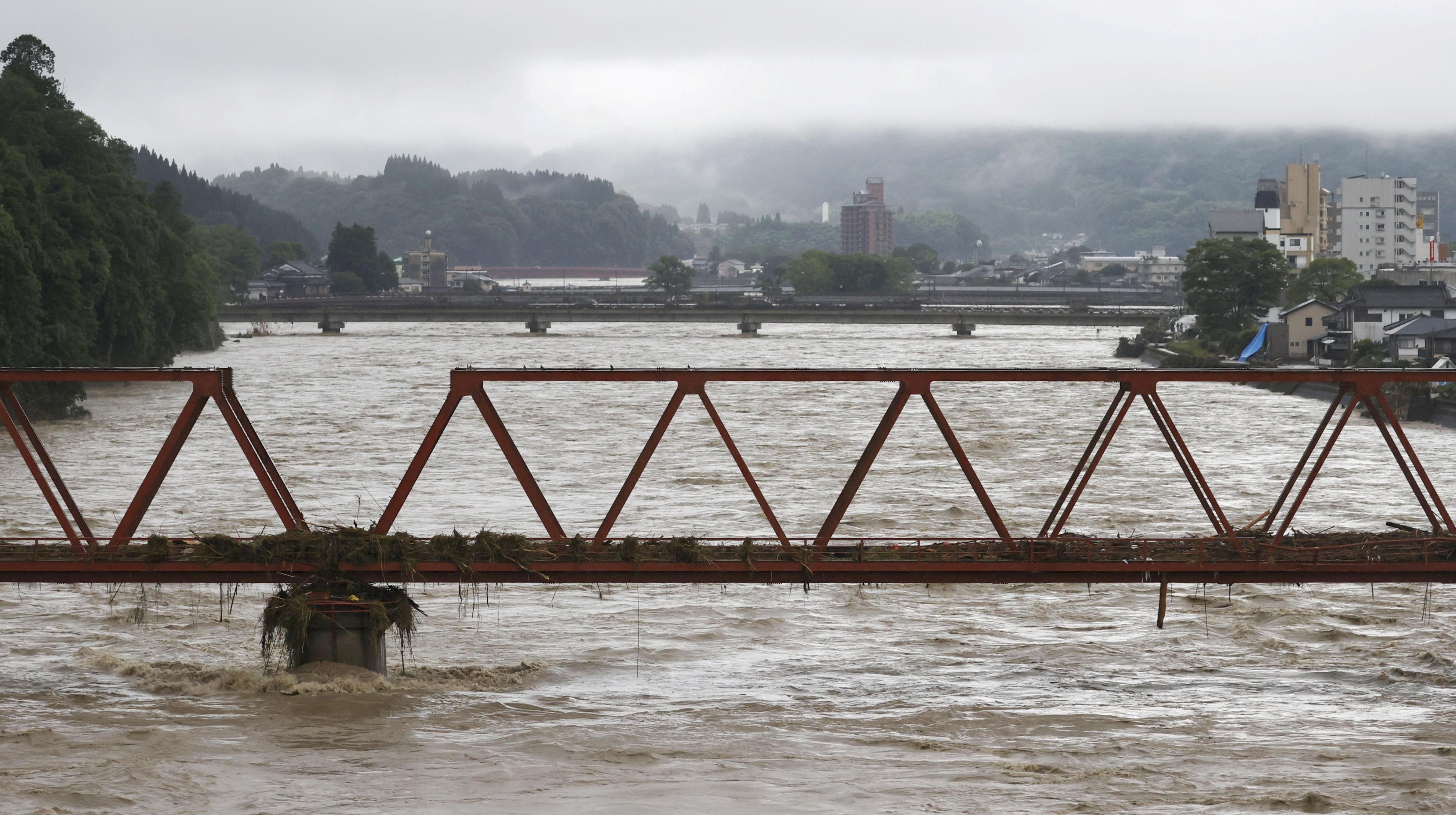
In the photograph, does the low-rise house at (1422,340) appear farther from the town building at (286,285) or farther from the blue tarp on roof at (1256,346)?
the town building at (286,285)

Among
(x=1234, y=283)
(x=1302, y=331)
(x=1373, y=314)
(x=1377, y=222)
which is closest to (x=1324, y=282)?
(x=1234, y=283)

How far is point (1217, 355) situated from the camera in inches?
3509

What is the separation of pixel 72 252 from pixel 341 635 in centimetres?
4548

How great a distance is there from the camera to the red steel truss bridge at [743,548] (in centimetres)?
1666

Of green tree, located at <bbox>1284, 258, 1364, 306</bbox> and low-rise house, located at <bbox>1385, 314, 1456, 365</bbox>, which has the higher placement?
green tree, located at <bbox>1284, 258, 1364, 306</bbox>

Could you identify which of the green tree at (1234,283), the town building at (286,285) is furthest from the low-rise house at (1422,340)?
the town building at (286,285)

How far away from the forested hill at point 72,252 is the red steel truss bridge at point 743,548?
118ft

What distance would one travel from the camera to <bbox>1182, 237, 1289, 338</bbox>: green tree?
97.1 metres

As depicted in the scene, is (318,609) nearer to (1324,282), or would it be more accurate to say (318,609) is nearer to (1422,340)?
(1422,340)

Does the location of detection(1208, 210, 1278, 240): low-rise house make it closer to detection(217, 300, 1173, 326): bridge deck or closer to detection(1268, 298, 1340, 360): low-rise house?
detection(217, 300, 1173, 326): bridge deck

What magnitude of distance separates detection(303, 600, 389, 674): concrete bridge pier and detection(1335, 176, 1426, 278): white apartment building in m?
160

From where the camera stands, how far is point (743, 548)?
17.0 m

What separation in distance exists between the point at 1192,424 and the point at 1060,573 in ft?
143

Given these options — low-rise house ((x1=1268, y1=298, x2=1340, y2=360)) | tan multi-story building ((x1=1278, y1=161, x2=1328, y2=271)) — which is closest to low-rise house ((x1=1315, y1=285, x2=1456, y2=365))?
low-rise house ((x1=1268, y1=298, x2=1340, y2=360))
